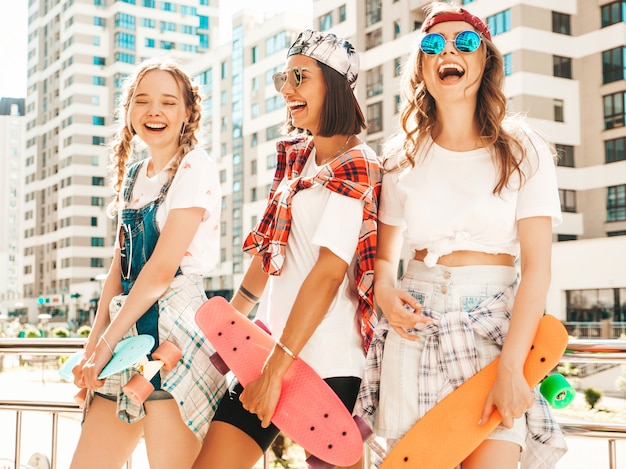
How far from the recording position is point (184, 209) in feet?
7.06

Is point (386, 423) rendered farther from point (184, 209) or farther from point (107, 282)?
point (107, 282)

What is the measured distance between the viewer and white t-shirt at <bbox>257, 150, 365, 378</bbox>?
1915 millimetres

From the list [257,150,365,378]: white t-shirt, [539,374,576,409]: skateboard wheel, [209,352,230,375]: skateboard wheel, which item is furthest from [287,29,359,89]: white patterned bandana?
[539,374,576,409]: skateboard wheel

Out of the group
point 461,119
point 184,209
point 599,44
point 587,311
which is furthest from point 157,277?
point 599,44

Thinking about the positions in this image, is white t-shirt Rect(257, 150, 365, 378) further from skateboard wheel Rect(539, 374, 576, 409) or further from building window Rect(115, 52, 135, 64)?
building window Rect(115, 52, 135, 64)

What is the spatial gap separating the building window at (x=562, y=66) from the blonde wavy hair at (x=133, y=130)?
1120 inches

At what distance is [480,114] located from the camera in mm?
1937

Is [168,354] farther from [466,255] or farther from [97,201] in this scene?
[97,201]

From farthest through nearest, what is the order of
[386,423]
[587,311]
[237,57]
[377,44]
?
[237,57]
[377,44]
[587,311]
[386,423]

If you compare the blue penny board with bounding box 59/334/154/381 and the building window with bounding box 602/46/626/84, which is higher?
the building window with bounding box 602/46/626/84

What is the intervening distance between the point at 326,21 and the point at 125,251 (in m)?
36.1

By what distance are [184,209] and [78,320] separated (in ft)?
196

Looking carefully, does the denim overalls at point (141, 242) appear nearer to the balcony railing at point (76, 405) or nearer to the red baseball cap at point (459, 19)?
the balcony railing at point (76, 405)

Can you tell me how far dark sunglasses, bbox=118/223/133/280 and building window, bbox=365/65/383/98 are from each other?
31.6 metres
